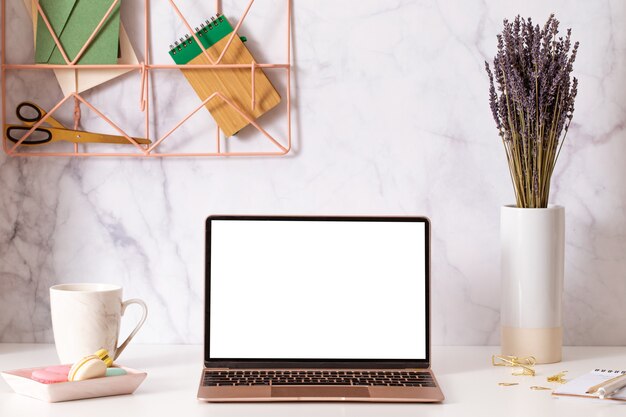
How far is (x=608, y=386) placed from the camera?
41.0 inches

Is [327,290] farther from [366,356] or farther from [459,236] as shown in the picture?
[459,236]

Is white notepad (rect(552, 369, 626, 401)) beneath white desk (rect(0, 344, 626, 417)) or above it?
above

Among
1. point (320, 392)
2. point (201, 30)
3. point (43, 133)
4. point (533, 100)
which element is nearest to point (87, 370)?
point (320, 392)

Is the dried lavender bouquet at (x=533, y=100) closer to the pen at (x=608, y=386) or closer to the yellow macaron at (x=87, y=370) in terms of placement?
the pen at (x=608, y=386)

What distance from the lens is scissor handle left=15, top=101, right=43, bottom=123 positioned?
136 centimetres

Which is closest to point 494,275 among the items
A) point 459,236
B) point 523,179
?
point 459,236

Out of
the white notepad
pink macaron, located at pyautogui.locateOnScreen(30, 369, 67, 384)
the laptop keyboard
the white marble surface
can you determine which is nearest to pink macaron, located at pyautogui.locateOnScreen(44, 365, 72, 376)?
pink macaron, located at pyautogui.locateOnScreen(30, 369, 67, 384)

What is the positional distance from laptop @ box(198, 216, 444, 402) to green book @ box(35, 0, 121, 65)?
0.38m

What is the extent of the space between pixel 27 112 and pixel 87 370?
53 centimetres

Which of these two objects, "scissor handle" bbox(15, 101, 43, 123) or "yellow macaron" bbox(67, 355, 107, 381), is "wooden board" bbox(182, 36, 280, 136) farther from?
"yellow macaron" bbox(67, 355, 107, 381)

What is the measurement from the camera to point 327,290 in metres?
1.19

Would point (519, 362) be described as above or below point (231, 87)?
below

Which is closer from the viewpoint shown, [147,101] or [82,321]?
[82,321]

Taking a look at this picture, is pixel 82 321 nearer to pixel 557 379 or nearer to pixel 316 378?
pixel 316 378
